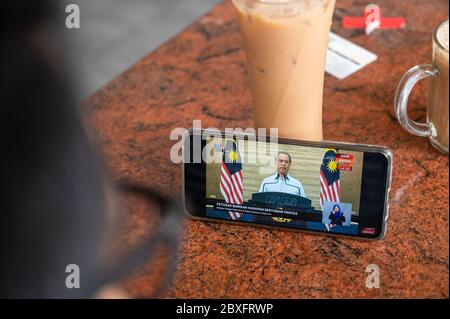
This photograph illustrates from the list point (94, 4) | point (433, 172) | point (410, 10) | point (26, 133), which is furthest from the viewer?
point (94, 4)

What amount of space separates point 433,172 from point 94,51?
5.02 ft

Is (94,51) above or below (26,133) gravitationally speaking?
above

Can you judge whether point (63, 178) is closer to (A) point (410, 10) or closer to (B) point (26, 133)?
(B) point (26, 133)

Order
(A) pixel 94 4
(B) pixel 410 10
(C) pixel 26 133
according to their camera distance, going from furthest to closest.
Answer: (A) pixel 94 4 → (B) pixel 410 10 → (C) pixel 26 133

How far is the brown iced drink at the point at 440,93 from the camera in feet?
3.05

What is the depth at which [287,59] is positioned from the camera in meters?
0.84

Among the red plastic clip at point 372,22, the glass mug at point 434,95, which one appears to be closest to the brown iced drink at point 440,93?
the glass mug at point 434,95

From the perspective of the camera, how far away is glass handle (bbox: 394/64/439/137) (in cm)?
94

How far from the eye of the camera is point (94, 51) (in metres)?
2.29

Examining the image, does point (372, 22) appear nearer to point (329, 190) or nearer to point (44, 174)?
point (329, 190)

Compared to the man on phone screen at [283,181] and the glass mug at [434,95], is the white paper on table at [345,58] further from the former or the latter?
the man on phone screen at [283,181]

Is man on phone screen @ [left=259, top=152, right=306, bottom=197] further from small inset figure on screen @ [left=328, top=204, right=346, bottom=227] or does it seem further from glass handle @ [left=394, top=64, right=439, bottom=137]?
glass handle @ [left=394, top=64, right=439, bottom=137]

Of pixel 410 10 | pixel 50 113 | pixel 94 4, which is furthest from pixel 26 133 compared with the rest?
pixel 94 4
